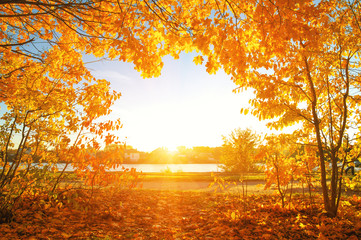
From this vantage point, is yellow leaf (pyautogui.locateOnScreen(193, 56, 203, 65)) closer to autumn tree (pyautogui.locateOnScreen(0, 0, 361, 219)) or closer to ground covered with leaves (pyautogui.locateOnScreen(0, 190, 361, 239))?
autumn tree (pyautogui.locateOnScreen(0, 0, 361, 219))

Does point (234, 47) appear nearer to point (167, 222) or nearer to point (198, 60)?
point (198, 60)

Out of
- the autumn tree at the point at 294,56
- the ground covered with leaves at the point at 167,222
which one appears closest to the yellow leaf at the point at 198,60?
the autumn tree at the point at 294,56

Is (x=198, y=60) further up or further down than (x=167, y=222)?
further up

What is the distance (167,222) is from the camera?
16.8 feet

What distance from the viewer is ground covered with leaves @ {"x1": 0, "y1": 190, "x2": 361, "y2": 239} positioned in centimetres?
367

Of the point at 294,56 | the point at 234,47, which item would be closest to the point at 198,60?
the point at 234,47

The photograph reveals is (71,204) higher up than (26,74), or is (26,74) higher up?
(26,74)

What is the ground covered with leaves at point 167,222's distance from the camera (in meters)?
3.67

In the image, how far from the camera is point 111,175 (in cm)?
547

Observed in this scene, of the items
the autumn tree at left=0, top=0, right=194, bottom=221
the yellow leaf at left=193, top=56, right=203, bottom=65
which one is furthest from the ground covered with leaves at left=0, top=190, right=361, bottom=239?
the yellow leaf at left=193, top=56, right=203, bottom=65

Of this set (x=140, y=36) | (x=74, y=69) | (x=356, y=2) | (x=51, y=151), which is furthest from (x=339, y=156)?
(x=51, y=151)

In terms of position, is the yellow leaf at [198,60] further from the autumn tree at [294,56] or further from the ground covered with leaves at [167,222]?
the ground covered with leaves at [167,222]

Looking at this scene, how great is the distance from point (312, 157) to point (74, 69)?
263 inches

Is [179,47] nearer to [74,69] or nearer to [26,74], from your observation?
[74,69]
